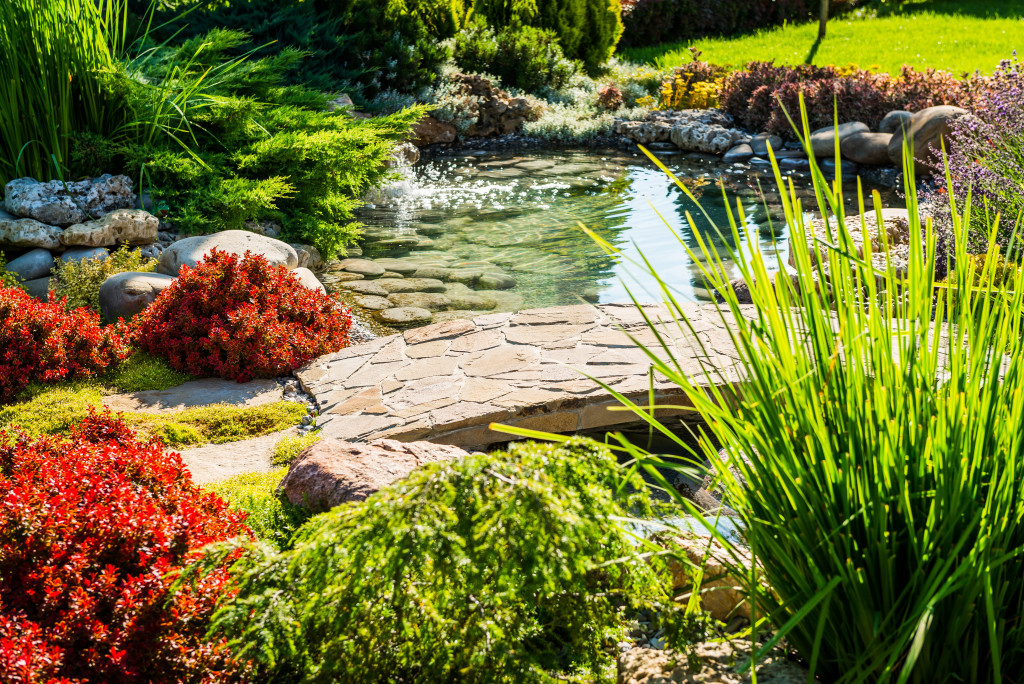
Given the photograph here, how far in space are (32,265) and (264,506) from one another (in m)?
4.24

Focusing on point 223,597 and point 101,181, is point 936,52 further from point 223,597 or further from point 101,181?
point 223,597

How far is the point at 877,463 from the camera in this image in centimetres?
136

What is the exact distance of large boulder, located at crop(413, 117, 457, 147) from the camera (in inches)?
501

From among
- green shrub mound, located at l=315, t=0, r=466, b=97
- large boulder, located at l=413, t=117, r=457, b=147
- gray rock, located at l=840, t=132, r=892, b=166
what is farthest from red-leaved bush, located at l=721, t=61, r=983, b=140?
green shrub mound, located at l=315, t=0, r=466, b=97

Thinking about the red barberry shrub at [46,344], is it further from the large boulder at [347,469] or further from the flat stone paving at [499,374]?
the large boulder at [347,469]

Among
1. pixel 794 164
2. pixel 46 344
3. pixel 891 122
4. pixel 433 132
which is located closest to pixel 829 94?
pixel 891 122

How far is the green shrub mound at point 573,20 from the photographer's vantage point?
54.0 ft

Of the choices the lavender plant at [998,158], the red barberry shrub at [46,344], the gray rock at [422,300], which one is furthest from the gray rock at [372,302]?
the lavender plant at [998,158]

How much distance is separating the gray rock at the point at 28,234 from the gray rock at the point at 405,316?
8.68 ft

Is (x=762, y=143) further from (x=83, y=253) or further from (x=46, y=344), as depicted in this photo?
(x=46, y=344)

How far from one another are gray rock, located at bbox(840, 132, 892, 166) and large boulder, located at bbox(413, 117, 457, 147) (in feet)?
20.1

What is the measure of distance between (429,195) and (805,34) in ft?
49.4

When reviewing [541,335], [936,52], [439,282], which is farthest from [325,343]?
[936,52]

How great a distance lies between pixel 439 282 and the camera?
702 cm
